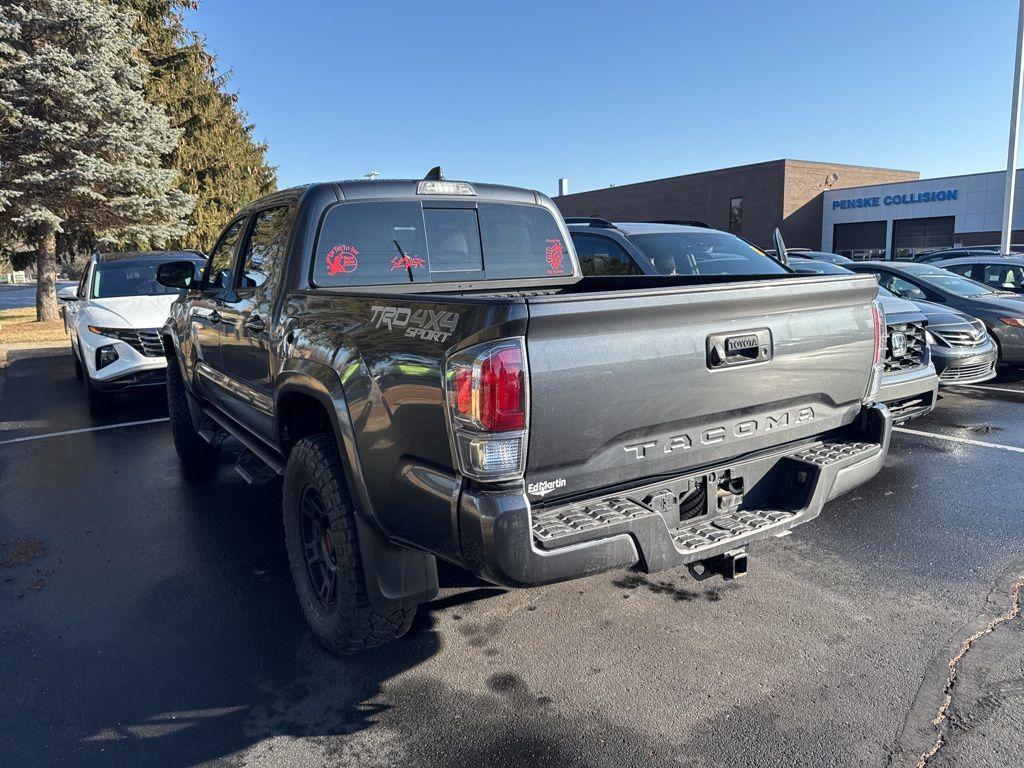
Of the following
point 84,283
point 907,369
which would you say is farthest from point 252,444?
point 84,283

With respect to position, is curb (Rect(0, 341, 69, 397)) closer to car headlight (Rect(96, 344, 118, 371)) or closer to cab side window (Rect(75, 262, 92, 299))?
cab side window (Rect(75, 262, 92, 299))

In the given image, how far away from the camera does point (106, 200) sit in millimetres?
17953

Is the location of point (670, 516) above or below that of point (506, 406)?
below

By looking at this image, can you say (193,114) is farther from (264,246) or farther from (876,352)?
(876,352)

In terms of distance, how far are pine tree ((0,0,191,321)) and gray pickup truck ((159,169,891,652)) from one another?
15.8 metres

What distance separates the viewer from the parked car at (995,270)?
40.9 feet

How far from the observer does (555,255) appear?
4613 mm

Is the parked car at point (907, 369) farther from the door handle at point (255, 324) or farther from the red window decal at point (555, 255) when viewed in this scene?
the door handle at point (255, 324)

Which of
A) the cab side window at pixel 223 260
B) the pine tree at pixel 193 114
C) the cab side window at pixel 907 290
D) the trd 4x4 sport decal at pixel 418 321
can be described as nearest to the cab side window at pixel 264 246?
the cab side window at pixel 223 260

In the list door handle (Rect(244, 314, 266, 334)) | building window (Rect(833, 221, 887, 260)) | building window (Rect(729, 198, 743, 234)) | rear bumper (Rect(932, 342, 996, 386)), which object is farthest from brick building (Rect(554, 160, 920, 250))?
door handle (Rect(244, 314, 266, 334))

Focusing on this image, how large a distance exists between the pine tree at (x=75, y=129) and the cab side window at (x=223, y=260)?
13.8 meters

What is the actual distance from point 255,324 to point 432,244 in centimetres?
106

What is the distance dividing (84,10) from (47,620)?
59.9 ft

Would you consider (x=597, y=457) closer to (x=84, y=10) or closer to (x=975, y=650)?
(x=975, y=650)
